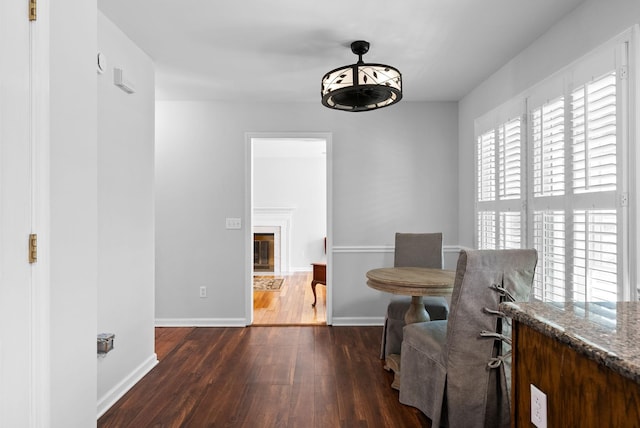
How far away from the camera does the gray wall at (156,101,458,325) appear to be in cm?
398

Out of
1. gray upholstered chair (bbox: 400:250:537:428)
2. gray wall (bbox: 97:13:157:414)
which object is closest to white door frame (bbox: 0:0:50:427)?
gray wall (bbox: 97:13:157:414)

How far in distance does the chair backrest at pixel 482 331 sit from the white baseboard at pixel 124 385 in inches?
80.7

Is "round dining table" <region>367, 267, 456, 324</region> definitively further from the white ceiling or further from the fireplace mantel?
the fireplace mantel

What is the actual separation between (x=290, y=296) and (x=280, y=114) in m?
2.64

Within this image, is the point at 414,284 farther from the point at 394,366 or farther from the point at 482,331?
the point at 394,366

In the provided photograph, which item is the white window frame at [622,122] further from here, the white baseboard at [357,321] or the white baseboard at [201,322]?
the white baseboard at [201,322]

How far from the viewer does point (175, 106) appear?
13.1 feet

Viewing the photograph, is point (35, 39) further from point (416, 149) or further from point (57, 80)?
point (416, 149)

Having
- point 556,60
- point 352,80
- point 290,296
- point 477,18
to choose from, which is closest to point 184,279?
point 290,296

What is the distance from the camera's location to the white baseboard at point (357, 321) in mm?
4012

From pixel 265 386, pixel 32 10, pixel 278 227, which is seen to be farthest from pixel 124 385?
pixel 278 227

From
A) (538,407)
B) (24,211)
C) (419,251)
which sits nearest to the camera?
(538,407)

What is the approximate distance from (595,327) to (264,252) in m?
6.63

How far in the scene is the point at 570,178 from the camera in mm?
2260
